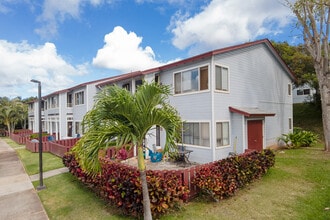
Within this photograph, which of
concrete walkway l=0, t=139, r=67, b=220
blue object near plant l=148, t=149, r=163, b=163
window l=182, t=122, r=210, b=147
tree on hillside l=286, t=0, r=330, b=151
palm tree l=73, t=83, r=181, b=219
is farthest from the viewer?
tree on hillside l=286, t=0, r=330, b=151

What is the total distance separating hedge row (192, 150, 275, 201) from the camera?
674cm

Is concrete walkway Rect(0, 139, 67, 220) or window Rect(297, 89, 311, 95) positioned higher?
window Rect(297, 89, 311, 95)

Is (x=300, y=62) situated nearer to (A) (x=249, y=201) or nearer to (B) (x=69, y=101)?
(A) (x=249, y=201)

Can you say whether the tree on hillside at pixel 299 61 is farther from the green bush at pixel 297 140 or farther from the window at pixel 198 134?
the window at pixel 198 134

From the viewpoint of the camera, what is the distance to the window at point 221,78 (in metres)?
11.7

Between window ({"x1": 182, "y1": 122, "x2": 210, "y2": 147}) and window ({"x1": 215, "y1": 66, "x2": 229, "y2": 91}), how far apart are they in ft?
7.86

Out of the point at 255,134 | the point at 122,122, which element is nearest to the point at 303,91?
the point at 255,134

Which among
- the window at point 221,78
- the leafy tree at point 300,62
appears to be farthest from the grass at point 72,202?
the leafy tree at point 300,62

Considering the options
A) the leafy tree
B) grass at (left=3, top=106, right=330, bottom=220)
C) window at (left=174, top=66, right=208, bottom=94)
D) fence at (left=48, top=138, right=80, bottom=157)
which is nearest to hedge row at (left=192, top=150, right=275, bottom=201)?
grass at (left=3, top=106, right=330, bottom=220)

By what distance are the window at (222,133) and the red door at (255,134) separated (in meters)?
1.80

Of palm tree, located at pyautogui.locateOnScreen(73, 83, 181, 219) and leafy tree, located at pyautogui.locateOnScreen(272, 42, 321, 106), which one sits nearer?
palm tree, located at pyautogui.locateOnScreen(73, 83, 181, 219)

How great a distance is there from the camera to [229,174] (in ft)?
24.0

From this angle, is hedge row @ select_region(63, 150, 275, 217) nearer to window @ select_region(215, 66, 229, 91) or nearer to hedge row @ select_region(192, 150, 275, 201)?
hedge row @ select_region(192, 150, 275, 201)

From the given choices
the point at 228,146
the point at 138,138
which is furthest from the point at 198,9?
the point at 138,138
